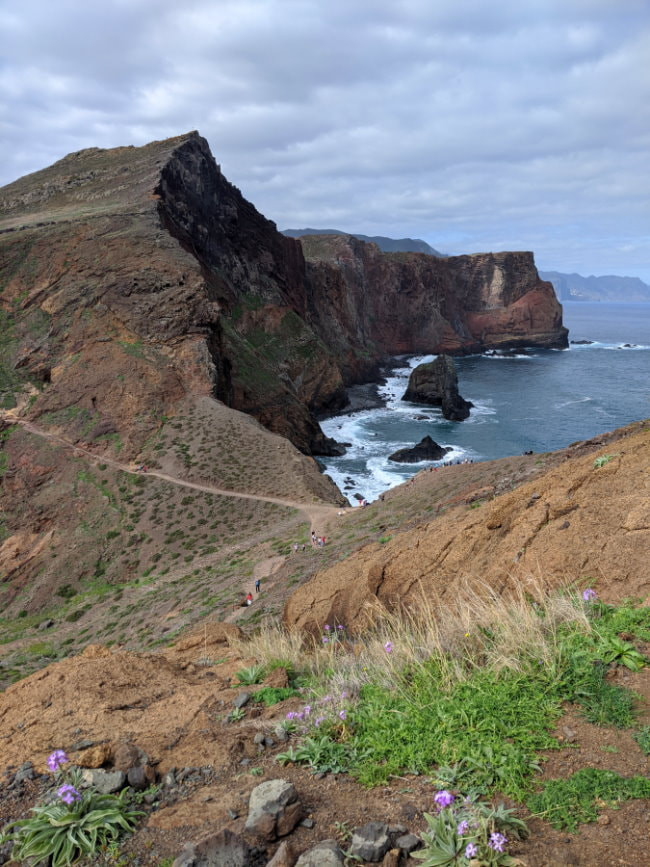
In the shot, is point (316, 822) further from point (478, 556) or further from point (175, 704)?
point (478, 556)

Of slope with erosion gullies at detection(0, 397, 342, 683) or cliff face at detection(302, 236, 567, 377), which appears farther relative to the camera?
cliff face at detection(302, 236, 567, 377)

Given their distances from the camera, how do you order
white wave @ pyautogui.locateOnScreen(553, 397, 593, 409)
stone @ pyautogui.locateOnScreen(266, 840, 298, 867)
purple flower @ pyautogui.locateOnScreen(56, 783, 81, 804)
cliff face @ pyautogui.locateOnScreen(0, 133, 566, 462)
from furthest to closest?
white wave @ pyautogui.locateOnScreen(553, 397, 593, 409), cliff face @ pyautogui.locateOnScreen(0, 133, 566, 462), purple flower @ pyautogui.locateOnScreen(56, 783, 81, 804), stone @ pyautogui.locateOnScreen(266, 840, 298, 867)

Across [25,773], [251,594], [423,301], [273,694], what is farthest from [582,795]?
[423,301]

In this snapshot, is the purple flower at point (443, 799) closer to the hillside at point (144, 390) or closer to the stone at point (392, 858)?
the stone at point (392, 858)

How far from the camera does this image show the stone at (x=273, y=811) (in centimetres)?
349

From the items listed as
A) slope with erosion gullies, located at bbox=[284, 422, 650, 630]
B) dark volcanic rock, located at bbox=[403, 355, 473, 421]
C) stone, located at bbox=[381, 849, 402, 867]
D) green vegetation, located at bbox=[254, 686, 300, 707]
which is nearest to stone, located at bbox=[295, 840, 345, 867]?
stone, located at bbox=[381, 849, 402, 867]

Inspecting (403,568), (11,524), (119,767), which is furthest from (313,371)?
(119,767)

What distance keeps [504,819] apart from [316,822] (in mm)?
1213

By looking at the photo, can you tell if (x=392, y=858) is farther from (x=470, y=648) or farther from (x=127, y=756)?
(x=470, y=648)

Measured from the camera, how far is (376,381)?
91.1 metres

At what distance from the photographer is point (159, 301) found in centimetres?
4341

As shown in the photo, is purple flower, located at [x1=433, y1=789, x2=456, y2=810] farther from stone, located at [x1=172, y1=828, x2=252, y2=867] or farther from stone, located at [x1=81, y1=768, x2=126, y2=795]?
stone, located at [x1=81, y1=768, x2=126, y2=795]

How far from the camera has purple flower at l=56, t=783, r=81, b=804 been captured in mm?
3816

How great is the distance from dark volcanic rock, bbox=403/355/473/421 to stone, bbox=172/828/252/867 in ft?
219
